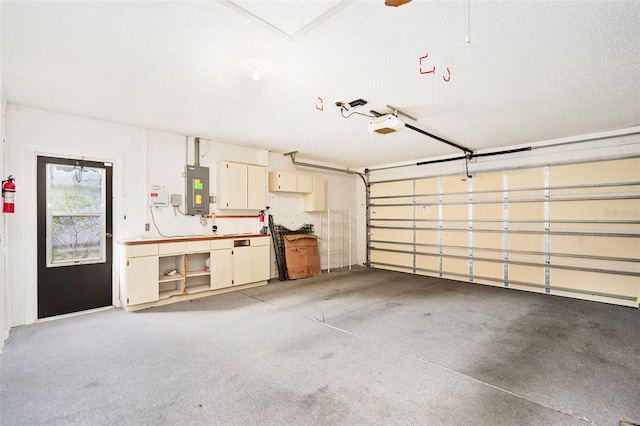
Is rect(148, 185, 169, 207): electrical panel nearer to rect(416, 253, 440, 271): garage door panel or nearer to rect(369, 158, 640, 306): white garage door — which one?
rect(369, 158, 640, 306): white garage door

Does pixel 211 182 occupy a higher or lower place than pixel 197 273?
higher

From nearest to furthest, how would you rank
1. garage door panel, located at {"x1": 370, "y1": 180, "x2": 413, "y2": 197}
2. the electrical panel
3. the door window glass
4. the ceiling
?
the ceiling → the door window glass → the electrical panel → garage door panel, located at {"x1": 370, "y1": 180, "x2": 413, "y2": 197}

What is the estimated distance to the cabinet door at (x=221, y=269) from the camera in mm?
4770

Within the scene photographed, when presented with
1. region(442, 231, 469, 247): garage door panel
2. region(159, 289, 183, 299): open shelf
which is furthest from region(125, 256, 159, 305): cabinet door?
region(442, 231, 469, 247): garage door panel

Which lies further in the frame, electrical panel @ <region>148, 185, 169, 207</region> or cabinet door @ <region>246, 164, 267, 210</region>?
cabinet door @ <region>246, 164, 267, 210</region>

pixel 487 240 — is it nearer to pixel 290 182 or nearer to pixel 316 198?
pixel 316 198

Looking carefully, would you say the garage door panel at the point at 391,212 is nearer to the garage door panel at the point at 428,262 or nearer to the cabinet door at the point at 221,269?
the garage door panel at the point at 428,262

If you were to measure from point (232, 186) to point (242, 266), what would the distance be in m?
1.45

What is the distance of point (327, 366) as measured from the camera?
254cm

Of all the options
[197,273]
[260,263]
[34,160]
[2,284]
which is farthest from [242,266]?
[34,160]

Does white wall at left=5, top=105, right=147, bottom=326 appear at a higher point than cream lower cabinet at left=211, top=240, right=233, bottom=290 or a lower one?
higher

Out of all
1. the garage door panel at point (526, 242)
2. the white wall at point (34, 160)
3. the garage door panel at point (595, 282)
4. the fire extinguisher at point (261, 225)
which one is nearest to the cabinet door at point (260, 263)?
the fire extinguisher at point (261, 225)

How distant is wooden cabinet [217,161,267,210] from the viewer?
523 cm

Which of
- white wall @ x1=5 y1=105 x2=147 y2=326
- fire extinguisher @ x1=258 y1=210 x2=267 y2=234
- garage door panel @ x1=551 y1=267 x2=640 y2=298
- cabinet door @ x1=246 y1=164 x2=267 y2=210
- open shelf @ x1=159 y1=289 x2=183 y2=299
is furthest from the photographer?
fire extinguisher @ x1=258 y1=210 x2=267 y2=234
